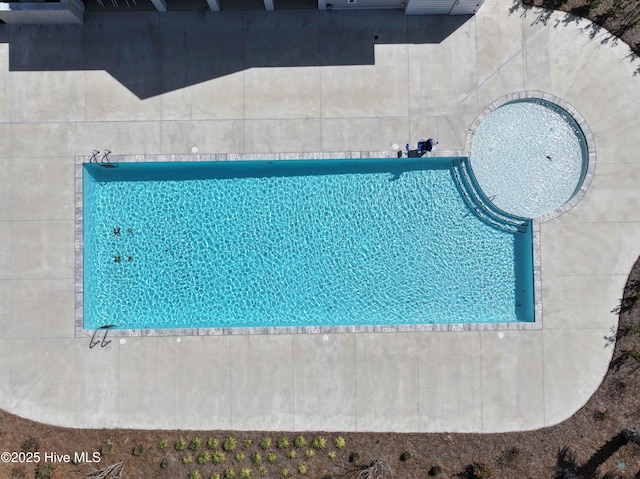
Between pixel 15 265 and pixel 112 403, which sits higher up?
pixel 15 265

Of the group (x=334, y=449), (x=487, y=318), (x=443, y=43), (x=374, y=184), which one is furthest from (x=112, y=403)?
(x=443, y=43)

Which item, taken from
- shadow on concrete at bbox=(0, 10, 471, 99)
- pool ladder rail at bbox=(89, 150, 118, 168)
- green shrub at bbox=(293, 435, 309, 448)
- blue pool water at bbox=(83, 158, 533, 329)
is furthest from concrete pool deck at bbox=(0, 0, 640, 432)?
blue pool water at bbox=(83, 158, 533, 329)

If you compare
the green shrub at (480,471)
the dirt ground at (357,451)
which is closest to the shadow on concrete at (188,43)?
the dirt ground at (357,451)

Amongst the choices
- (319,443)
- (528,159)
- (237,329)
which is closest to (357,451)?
(319,443)

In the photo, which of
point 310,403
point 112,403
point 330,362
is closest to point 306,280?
point 330,362

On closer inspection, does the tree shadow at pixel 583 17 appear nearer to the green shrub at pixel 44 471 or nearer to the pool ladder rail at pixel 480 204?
the pool ladder rail at pixel 480 204

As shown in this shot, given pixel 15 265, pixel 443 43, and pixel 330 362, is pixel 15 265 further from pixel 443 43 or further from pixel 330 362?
pixel 443 43

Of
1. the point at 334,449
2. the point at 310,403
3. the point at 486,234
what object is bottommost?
the point at 334,449
